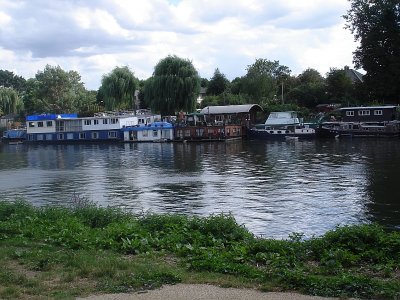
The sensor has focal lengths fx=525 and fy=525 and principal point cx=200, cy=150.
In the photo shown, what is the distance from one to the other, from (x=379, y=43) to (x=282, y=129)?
57.6 ft

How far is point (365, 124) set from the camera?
233 feet

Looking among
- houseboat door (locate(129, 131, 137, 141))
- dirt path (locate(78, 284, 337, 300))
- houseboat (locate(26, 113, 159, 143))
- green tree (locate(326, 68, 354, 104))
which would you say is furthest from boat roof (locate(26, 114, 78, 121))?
dirt path (locate(78, 284, 337, 300))

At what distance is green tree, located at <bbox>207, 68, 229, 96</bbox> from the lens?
380 feet

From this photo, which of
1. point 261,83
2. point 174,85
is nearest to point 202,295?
point 174,85

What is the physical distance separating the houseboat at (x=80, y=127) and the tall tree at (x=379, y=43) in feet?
115

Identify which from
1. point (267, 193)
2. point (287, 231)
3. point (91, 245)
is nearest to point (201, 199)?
point (267, 193)

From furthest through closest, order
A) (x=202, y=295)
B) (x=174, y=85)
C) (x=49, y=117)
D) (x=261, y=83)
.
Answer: (x=261, y=83) → (x=49, y=117) → (x=174, y=85) → (x=202, y=295)

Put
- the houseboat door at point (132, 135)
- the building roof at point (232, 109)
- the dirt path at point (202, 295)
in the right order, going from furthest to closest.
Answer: the building roof at point (232, 109)
the houseboat door at point (132, 135)
the dirt path at point (202, 295)

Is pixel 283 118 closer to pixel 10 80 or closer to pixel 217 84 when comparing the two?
pixel 217 84

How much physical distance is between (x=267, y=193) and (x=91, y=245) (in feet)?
58.4

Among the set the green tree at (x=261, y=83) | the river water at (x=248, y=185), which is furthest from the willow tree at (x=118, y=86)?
the river water at (x=248, y=185)

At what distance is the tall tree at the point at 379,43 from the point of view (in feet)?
229

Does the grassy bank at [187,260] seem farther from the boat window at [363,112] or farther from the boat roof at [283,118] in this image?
the boat roof at [283,118]

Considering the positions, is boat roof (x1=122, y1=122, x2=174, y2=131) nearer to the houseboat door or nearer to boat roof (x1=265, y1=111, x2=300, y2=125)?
the houseboat door
